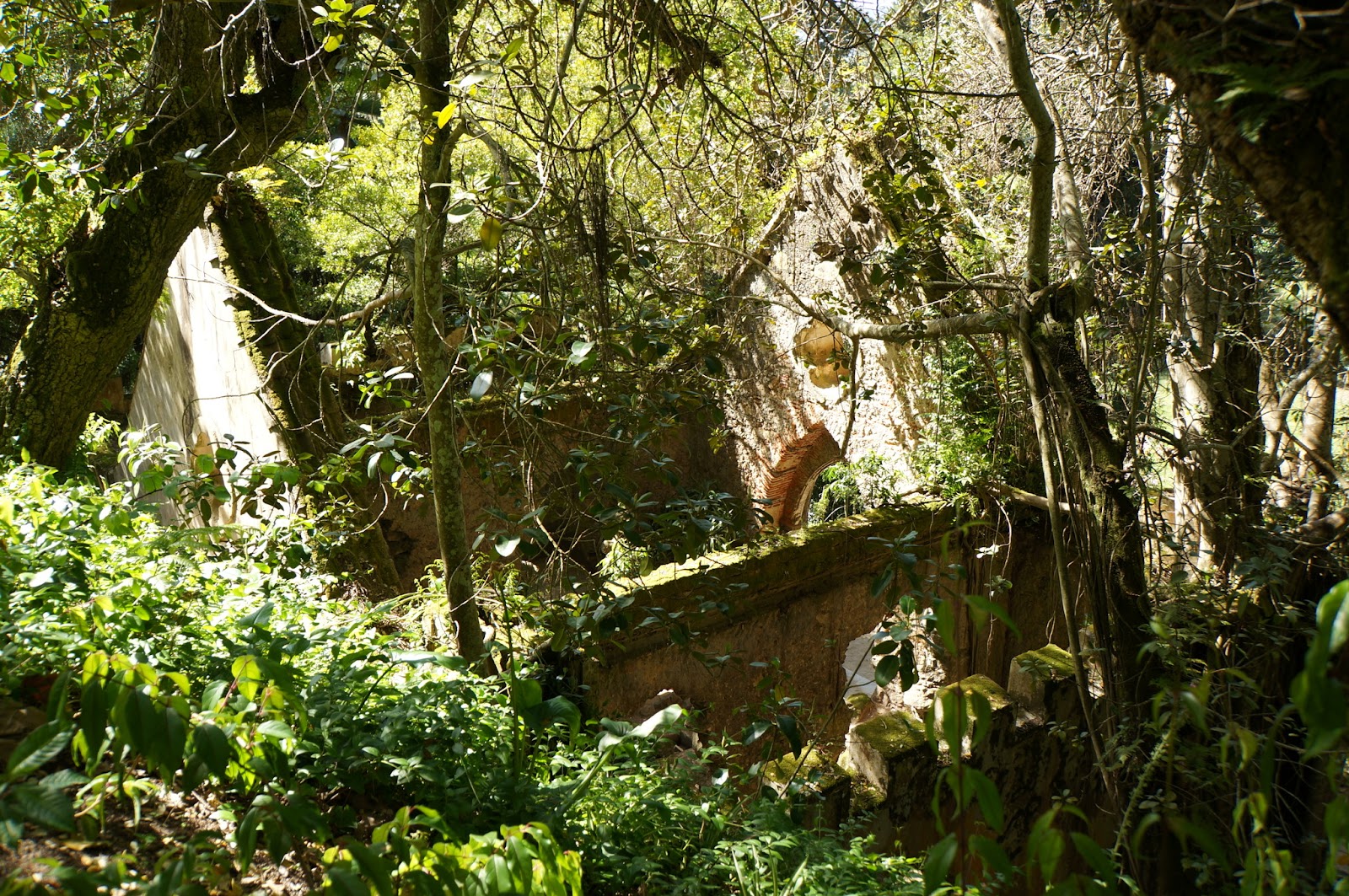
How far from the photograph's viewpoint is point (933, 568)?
6828 millimetres

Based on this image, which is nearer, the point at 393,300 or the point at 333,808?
the point at 333,808

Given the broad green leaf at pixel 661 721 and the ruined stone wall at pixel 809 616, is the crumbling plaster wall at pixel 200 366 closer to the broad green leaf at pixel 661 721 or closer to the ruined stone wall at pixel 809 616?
the ruined stone wall at pixel 809 616

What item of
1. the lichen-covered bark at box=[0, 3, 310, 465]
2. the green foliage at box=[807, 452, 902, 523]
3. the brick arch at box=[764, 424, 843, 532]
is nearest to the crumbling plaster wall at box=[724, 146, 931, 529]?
the brick arch at box=[764, 424, 843, 532]

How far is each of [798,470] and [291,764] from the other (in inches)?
309

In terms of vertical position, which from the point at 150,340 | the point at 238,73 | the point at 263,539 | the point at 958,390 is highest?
the point at 150,340

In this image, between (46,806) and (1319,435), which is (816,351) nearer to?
(1319,435)

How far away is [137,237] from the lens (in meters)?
4.70

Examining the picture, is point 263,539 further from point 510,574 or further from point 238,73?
point 238,73

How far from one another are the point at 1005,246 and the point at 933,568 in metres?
2.40

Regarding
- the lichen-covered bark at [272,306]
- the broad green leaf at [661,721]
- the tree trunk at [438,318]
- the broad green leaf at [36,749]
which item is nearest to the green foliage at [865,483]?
the lichen-covered bark at [272,306]

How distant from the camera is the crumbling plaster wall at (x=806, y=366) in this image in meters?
7.68

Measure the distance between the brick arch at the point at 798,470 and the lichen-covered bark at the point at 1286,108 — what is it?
7.83m

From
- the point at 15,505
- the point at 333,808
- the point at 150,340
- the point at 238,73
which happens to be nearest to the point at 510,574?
the point at 333,808

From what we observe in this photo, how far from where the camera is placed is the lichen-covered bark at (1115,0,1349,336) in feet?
4.13
